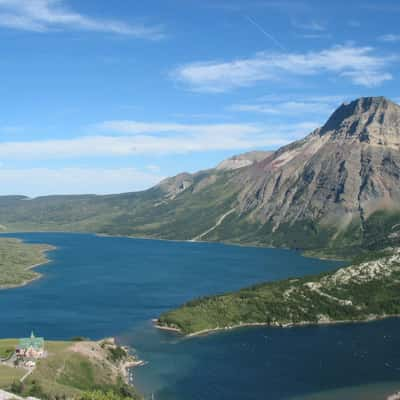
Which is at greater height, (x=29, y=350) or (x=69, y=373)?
(x=29, y=350)

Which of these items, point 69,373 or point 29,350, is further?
point 29,350

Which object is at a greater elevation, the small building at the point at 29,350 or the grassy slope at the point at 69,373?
Result: the small building at the point at 29,350

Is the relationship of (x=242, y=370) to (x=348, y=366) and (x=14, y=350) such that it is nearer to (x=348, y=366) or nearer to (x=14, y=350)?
(x=348, y=366)

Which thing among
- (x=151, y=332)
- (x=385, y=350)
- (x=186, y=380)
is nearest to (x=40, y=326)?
(x=151, y=332)

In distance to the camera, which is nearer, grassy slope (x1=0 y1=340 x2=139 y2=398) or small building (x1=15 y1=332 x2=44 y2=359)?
grassy slope (x1=0 y1=340 x2=139 y2=398)

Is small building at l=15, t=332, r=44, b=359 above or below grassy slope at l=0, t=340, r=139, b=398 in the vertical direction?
above

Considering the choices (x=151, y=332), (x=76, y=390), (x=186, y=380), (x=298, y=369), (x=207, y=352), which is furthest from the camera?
(x=151, y=332)

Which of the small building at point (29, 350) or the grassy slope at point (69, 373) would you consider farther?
the small building at point (29, 350)

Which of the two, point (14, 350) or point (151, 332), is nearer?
point (14, 350)
